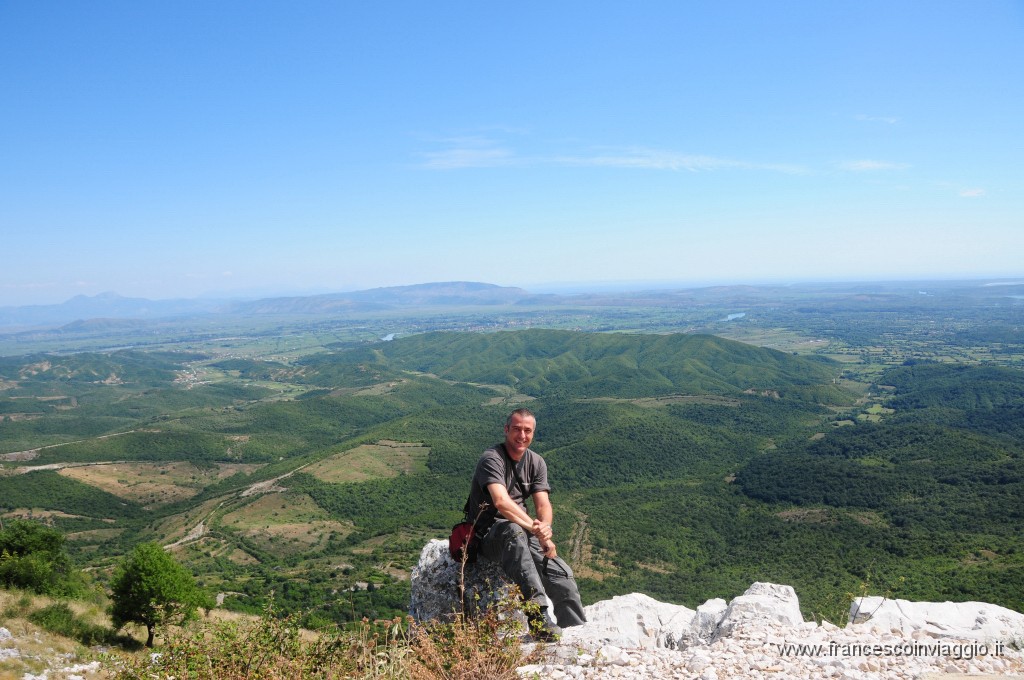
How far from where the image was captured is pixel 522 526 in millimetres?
6117

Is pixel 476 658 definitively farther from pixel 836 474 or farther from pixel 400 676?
pixel 836 474

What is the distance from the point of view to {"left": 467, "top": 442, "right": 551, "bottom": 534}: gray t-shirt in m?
6.30

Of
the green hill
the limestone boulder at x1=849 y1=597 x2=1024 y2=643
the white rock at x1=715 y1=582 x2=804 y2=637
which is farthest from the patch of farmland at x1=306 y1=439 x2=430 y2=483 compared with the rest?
the limestone boulder at x1=849 y1=597 x2=1024 y2=643

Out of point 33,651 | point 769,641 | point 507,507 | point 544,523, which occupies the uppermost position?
point 507,507

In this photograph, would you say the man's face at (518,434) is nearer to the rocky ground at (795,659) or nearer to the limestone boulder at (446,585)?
the limestone boulder at (446,585)

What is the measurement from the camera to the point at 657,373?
6457 inches

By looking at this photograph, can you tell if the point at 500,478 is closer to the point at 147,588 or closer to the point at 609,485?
the point at 147,588

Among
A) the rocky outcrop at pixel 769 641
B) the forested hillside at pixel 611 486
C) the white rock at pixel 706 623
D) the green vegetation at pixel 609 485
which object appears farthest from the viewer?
the forested hillside at pixel 611 486

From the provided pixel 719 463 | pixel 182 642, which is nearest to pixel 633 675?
pixel 182 642

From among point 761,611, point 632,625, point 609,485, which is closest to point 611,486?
point 609,485

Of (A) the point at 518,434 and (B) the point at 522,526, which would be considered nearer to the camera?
(B) the point at 522,526

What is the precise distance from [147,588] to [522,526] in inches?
696

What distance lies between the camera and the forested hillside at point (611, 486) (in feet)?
146

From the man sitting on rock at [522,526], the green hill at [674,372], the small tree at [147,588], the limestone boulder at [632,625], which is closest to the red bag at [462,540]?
the man sitting on rock at [522,526]
